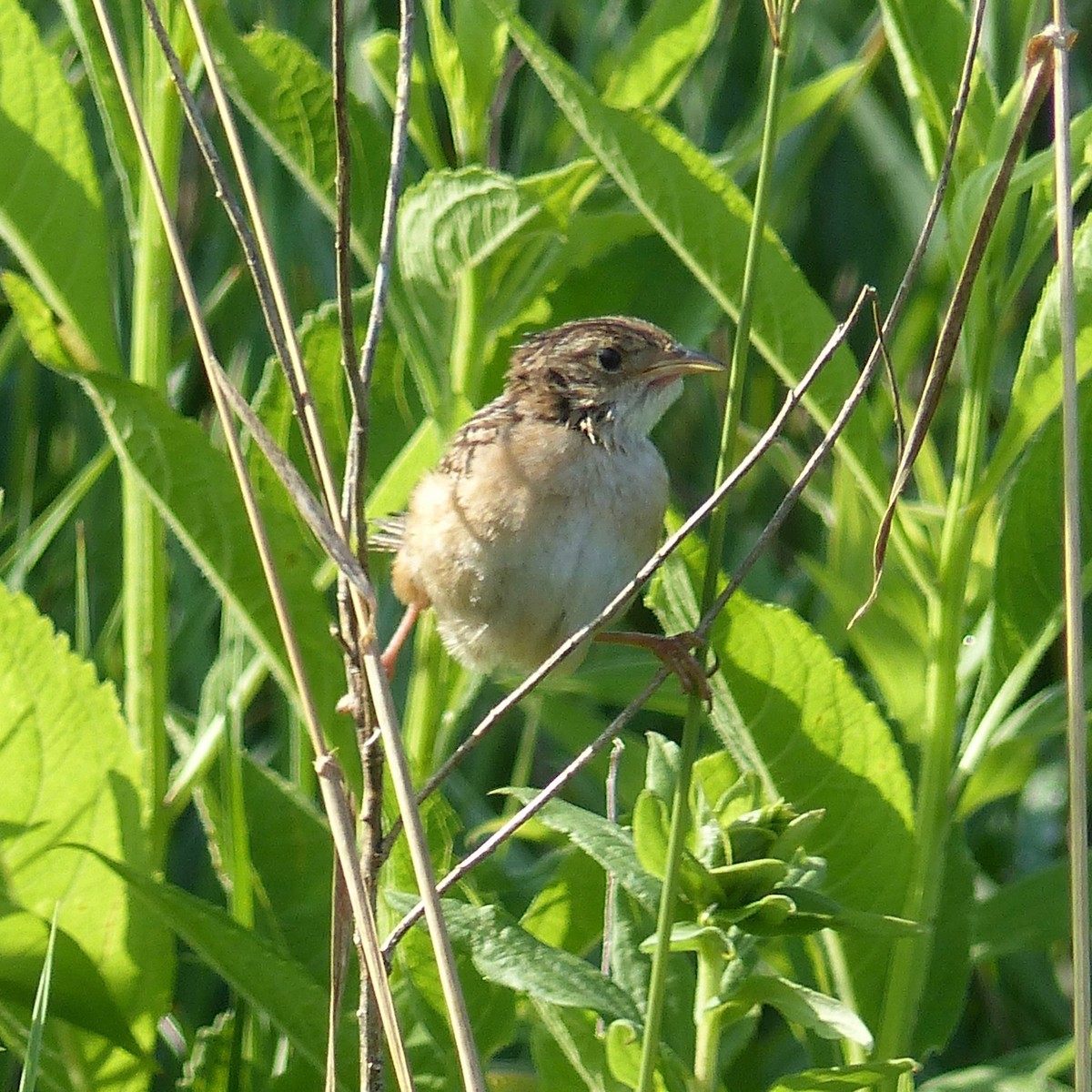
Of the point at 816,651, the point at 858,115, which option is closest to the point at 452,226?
the point at 816,651

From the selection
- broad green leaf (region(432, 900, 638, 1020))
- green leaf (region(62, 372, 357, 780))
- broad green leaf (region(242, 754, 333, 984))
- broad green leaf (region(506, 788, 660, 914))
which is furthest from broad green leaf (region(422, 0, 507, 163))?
broad green leaf (region(432, 900, 638, 1020))

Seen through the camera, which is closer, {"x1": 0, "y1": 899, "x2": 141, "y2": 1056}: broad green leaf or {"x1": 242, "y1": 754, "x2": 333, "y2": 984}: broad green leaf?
{"x1": 0, "y1": 899, "x2": 141, "y2": 1056}: broad green leaf

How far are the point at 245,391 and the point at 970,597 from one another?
158cm

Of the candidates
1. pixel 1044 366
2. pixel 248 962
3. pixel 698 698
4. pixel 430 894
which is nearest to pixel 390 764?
pixel 430 894

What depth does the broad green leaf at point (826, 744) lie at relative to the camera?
7.46 ft

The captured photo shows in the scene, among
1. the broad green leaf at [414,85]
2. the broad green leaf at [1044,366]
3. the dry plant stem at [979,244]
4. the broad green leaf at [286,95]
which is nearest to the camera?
the dry plant stem at [979,244]

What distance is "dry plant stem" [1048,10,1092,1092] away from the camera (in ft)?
5.88

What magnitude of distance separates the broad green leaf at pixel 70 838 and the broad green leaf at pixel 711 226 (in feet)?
3.21

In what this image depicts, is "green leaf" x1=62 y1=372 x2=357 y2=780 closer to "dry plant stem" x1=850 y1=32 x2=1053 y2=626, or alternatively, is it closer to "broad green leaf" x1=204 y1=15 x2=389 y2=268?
"broad green leaf" x1=204 y1=15 x2=389 y2=268

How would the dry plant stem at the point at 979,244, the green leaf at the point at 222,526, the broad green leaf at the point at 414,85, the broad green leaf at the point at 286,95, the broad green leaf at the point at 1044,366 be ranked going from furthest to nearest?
1. the broad green leaf at the point at 414,85
2. the broad green leaf at the point at 286,95
3. the green leaf at the point at 222,526
4. the broad green leaf at the point at 1044,366
5. the dry plant stem at the point at 979,244

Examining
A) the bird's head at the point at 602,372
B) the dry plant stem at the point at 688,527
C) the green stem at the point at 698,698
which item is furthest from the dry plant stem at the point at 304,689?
the bird's head at the point at 602,372

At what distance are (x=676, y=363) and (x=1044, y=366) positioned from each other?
0.87 metres

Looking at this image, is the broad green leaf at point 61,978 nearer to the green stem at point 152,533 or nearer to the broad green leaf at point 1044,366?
the green stem at point 152,533

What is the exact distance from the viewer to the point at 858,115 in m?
4.03
